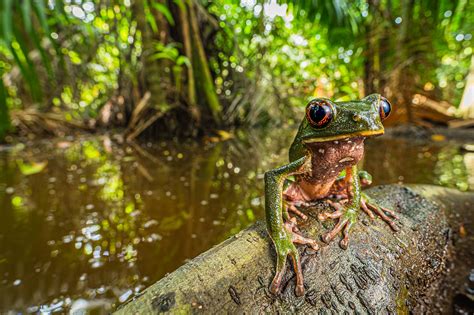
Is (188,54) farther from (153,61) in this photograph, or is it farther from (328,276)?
(328,276)

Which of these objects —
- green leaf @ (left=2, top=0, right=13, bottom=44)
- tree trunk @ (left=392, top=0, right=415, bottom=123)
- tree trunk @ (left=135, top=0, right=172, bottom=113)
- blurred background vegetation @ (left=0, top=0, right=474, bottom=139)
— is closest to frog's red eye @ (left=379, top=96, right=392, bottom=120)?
green leaf @ (left=2, top=0, right=13, bottom=44)

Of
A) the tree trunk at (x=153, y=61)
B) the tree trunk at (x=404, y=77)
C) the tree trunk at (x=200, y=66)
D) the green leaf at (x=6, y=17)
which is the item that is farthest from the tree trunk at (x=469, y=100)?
the green leaf at (x=6, y=17)

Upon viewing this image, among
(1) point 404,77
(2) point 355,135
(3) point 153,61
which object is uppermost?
(3) point 153,61

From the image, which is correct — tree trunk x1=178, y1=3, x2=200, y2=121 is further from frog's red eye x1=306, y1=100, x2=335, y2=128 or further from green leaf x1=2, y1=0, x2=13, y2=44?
frog's red eye x1=306, y1=100, x2=335, y2=128

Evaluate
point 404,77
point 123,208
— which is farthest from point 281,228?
point 404,77

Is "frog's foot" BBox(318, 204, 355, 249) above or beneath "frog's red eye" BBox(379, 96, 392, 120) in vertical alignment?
beneath

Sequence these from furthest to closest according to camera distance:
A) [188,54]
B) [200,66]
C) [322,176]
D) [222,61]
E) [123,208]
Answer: [222,61]
[200,66]
[188,54]
[123,208]
[322,176]
